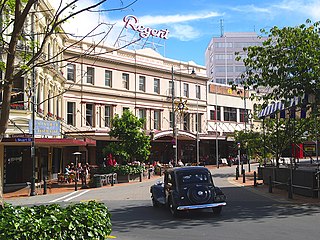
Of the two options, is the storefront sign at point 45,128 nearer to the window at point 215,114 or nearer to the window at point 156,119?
the window at point 156,119

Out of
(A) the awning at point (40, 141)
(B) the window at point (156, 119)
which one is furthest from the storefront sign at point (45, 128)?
(B) the window at point (156, 119)

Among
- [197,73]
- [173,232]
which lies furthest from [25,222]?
[197,73]

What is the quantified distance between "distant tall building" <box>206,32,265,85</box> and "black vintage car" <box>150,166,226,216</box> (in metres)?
88.5

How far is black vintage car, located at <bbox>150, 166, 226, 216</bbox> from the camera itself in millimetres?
13172

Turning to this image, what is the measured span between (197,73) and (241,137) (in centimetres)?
1777

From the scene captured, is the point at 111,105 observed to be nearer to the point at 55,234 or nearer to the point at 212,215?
the point at 212,215

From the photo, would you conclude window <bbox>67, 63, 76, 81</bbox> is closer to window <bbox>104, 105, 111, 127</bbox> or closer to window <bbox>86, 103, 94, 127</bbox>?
window <bbox>86, 103, 94, 127</bbox>

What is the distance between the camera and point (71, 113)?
40.2 meters

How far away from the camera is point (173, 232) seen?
1091cm

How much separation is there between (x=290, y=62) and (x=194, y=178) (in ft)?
23.3

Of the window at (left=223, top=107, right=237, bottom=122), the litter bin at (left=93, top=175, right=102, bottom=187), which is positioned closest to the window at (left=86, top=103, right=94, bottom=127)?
the litter bin at (left=93, top=175, right=102, bottom=187)

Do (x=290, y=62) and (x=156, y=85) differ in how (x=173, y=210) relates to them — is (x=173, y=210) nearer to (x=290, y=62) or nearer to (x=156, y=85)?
(x=290, y=62)

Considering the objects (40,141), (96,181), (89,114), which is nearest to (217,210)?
(96,181)

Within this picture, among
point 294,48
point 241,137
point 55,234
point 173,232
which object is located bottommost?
point 173,232
